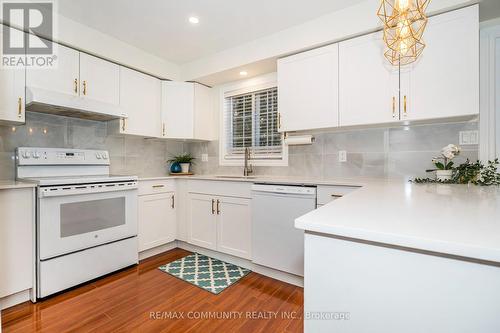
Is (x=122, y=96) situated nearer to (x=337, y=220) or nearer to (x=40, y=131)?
(x=40, y=131)

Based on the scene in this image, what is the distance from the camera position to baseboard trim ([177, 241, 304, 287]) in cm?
214

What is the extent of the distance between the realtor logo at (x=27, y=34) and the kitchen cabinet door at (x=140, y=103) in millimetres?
670

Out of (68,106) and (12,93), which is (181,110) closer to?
(68,106)

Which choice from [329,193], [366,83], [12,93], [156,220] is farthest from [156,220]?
[366,83]

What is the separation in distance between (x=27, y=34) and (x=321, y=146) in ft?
9.33

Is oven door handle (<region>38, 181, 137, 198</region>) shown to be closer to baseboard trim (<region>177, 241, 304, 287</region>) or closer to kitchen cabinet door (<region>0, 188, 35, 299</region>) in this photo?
kitchen cabinet door (<region>0, 188, 35, 299</region>)

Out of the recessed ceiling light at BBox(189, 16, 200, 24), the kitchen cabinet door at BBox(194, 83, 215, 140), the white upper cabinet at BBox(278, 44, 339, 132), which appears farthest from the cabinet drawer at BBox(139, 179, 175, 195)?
the recessed ceiling light at BBox(189, 16, 200, 24)

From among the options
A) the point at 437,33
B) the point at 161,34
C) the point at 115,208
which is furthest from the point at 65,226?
the point at 437,33

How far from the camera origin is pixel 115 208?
2.35 meters

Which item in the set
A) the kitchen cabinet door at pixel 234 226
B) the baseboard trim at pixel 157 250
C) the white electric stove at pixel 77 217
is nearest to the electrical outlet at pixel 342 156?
the kitchen cabinet door at pixel 234 226

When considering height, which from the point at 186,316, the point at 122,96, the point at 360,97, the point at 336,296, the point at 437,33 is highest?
the point at 437,33

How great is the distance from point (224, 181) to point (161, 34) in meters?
1.64

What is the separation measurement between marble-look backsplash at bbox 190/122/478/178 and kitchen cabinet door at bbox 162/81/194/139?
1252mm

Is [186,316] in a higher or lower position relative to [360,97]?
lower
